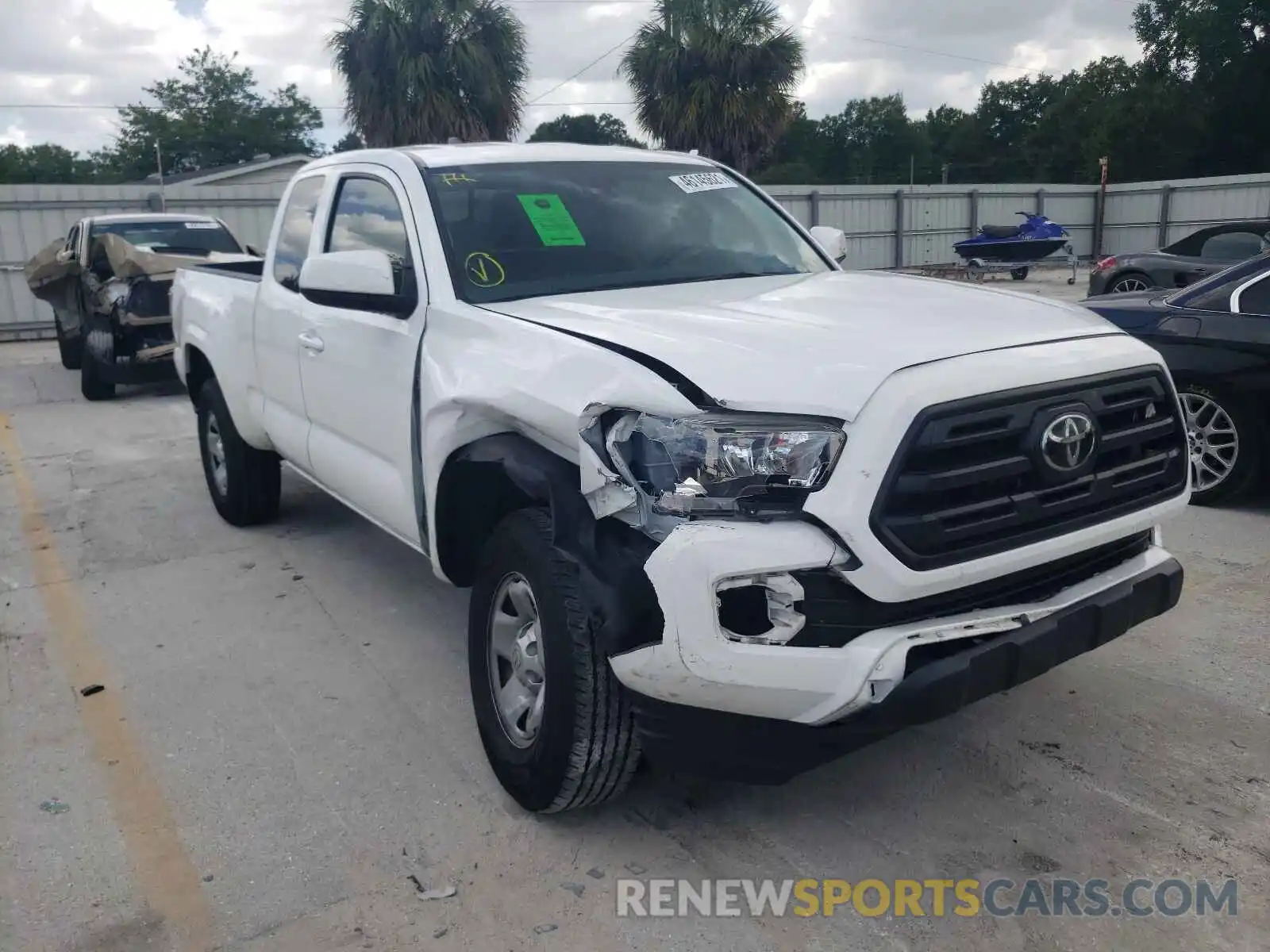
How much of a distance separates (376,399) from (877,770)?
218 centimetres

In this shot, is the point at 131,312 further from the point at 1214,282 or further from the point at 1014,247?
the point at 1014,247

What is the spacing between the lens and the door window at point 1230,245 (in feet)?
33.7

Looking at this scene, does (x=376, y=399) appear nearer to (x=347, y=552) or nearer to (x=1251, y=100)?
(x=347, y=552)

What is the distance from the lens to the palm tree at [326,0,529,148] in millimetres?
23766

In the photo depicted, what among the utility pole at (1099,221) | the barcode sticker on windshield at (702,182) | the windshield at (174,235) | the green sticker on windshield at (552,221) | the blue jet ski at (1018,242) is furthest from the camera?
the utility pole at (1099,221)

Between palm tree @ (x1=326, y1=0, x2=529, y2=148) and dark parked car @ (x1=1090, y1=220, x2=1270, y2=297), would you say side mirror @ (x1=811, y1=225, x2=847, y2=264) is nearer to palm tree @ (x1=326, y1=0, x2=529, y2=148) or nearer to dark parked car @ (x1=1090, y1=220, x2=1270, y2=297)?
dark parked car @ (x1=1090, y1=220, x2=1270, y2=297)

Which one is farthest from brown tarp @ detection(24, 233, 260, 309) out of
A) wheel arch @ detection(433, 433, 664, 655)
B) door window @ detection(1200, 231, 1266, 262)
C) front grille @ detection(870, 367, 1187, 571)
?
door window @ detection(1200, 231, 1266, 262)

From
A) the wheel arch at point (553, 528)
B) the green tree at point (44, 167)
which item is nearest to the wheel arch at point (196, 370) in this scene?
the wheel arch at point (553, 528)

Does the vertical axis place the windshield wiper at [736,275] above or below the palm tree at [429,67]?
below

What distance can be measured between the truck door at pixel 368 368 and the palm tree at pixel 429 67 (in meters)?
20.4

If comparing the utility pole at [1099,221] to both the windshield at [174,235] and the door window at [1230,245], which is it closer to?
the door window at [1230,245]

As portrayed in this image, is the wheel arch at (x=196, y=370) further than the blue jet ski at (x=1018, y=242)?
No

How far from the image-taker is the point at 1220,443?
6.02m

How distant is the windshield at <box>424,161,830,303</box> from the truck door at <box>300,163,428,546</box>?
0.21 meters
